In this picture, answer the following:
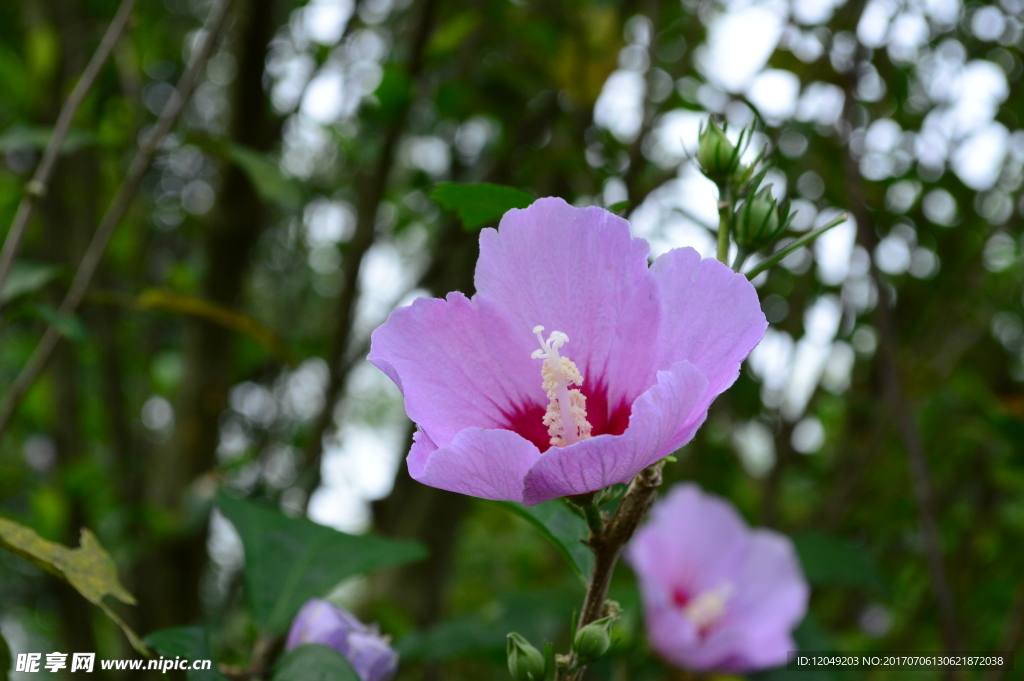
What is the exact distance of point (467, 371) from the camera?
0.55 m

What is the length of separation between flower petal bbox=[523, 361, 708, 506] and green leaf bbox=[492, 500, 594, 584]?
0.36 feet

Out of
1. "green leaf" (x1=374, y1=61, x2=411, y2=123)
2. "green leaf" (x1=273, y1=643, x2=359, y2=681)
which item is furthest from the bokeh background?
"green leaf" (x1=273, y1=643, x2=359, y2=681)

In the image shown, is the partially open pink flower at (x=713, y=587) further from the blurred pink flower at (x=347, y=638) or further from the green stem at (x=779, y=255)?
the green stem at (x=779, y=255)

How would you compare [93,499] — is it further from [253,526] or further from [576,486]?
[576,486]

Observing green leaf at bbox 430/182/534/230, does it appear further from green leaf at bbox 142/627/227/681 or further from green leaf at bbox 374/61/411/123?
green leaf at bbox 374/61/411/123

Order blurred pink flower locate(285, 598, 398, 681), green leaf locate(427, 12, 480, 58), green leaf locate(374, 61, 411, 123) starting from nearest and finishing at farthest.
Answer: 1. blurred pink flower locate(285, 598, 398, 681)
2. green leaf locate(374, 61, 411, 123)
3. green leaf locate(427, 12, 480, 58)

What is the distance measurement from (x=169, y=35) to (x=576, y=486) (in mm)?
2318

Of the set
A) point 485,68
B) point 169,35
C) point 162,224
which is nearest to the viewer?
point 485,68

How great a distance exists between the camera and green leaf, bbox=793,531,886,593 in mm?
1293

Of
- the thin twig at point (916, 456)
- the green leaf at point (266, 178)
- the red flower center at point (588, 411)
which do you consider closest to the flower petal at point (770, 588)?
the thin twig at point (916, 456)

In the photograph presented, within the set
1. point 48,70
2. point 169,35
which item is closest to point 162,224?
point 169,35

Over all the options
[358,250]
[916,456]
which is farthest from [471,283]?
[916,456]

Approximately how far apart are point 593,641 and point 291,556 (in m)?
0.40

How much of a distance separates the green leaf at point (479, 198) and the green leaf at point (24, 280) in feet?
1.86
